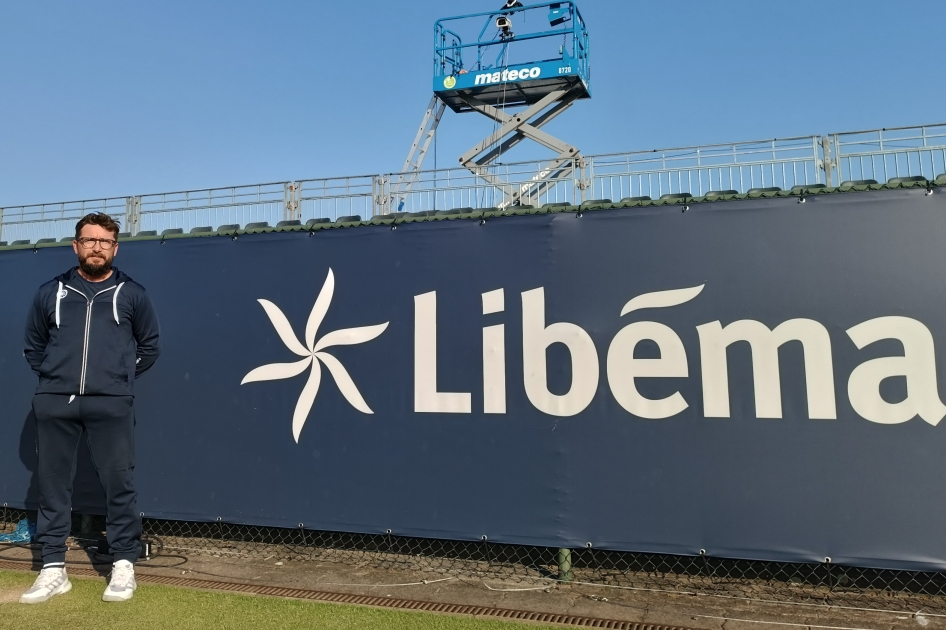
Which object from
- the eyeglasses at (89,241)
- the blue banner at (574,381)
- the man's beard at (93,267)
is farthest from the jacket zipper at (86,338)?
the blue banner at (574,381)

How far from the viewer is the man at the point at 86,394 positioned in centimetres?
407

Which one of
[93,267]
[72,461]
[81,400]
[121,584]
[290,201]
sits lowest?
[121,584]

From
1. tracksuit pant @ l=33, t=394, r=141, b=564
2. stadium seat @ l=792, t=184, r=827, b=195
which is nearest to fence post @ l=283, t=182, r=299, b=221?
tracksuit pant @ l=33, t=394, r=141, b=564

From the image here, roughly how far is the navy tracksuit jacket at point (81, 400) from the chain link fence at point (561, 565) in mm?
1088

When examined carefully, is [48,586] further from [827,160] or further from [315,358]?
[827,160]

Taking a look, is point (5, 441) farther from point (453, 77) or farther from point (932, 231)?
point (453, 77)

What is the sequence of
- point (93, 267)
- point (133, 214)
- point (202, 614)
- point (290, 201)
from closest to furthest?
point (202, 614), point (93, 267), point (290, 201), point (133, 214)

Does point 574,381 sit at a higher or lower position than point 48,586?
higher

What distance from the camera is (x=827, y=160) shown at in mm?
4332

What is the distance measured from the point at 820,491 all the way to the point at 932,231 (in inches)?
67.1

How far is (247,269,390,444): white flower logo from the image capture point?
16.2 feet

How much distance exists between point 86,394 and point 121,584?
1159 millimetres

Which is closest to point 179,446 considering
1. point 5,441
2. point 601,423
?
point 5,441

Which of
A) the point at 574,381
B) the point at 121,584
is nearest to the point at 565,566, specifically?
the point at 574,381
